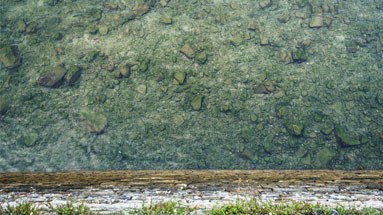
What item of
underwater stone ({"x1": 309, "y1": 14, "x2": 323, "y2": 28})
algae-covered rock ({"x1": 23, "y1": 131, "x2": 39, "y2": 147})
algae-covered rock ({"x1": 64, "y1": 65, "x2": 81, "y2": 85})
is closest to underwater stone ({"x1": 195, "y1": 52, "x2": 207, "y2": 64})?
algae-covered rock ({"x1": 64, "y1": 65, "x2": 81, "y2": 85})

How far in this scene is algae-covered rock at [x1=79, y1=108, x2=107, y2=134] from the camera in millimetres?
5238

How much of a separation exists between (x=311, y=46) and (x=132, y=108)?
4718 mm

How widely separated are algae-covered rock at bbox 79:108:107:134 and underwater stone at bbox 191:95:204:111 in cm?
201

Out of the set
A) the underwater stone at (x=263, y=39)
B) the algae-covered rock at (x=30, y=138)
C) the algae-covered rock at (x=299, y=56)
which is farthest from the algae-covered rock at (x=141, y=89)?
the algae-covered rock at (x=299, y=56)

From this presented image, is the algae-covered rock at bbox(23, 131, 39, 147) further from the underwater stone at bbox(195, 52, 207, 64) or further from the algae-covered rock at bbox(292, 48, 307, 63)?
the algae-covered rock at bbox(292, 48, 307, 63)

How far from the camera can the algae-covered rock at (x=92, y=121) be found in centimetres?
524

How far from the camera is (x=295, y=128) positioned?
5148 mm

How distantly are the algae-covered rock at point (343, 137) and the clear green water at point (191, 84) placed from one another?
27mm

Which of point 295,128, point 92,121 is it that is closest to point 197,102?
point 295,128

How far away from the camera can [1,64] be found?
5.73 m

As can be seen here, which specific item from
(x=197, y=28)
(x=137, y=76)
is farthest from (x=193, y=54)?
(x=137, y=76)

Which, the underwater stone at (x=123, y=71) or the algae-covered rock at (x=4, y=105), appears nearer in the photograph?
the algae-covered rock at (x=4, y=105)

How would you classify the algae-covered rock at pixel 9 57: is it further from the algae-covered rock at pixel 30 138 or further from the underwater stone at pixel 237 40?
the underwater stone at pixel 237 40

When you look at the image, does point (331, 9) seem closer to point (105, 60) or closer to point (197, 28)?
point (197, 28)
